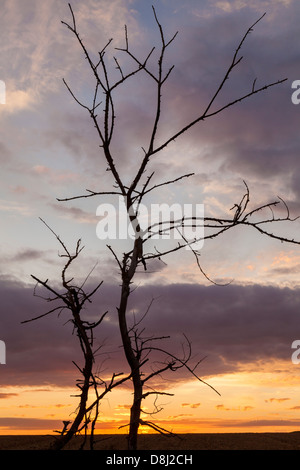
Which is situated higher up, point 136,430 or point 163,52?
point 163,52

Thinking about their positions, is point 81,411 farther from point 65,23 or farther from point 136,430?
point 65,23

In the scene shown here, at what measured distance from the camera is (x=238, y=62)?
3789 mm

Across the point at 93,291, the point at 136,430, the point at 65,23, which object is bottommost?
the point at 136,430

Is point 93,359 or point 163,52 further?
point 163,52

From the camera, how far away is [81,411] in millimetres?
3488
